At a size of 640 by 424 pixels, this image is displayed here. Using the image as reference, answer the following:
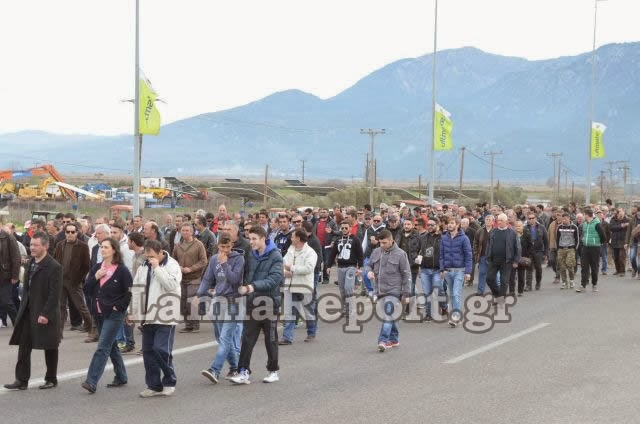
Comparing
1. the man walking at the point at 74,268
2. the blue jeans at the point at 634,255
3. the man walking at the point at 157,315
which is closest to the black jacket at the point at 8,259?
the man walking at the point at 74,268

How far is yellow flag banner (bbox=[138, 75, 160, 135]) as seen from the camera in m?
22.7

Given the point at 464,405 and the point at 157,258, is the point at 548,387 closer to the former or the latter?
the point at 464,405

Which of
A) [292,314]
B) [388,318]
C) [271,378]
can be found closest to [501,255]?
[388,318]

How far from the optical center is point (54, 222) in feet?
55.2

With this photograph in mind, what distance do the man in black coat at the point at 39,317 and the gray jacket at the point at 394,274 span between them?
4528 millimetres

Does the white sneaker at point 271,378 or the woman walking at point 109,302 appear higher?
the woman walking at point 109,302

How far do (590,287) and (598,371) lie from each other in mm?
11183

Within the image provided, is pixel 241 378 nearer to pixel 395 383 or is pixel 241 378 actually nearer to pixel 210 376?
pixel 210 376

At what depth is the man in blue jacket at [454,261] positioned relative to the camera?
610 inches

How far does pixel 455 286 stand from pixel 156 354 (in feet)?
23.0

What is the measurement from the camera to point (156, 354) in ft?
31.7

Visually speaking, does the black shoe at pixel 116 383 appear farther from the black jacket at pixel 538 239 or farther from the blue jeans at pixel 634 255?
the blue jeans at pixel 634 255

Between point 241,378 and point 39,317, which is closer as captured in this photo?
point 39,317

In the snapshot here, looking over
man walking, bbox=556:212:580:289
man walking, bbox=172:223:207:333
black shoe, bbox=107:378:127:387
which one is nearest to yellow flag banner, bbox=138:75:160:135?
man walking, bbox=172:223:207:333
